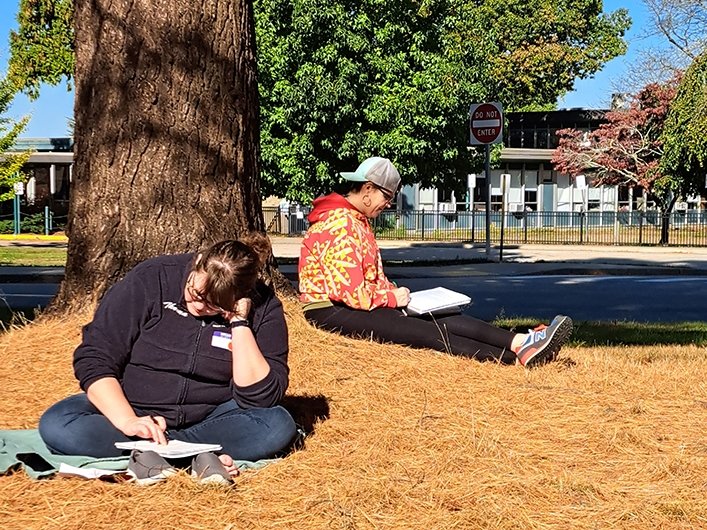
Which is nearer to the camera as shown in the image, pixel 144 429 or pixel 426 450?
pixel 144 429

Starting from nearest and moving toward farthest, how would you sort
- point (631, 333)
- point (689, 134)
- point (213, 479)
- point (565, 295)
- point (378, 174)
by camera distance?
point (213, 479), point (378, 174), point (631, 333), point (565, 295), point (689, 134)

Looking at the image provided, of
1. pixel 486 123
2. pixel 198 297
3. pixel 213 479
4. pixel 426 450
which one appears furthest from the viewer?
pixel 486 123

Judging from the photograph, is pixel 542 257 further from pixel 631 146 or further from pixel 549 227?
pixel 631 146

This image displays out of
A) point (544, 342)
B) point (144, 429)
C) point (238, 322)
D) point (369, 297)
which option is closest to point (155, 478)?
point (144, 429)

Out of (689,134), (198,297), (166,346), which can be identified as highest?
(689,134)

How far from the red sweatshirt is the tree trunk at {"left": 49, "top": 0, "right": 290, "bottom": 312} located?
0.47 metres

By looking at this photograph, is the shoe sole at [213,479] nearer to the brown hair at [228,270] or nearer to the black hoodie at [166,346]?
the black hoodie at [166,346]

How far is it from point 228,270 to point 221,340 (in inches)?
16.0

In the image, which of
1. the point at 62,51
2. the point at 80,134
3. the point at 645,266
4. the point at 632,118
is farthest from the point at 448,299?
the point at 632,118

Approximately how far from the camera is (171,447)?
4.04 meters

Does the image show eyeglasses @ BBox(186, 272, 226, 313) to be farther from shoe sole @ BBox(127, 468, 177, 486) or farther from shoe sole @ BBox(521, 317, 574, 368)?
shoe sole @ BBox(521, 317, 574, 368)

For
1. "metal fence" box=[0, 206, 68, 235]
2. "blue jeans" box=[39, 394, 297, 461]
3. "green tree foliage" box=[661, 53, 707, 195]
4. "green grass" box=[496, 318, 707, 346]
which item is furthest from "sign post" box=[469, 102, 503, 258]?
"metal fence" box=[0, 206, 68, 235]

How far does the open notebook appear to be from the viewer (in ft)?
21.7

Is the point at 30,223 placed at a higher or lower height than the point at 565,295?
higher
